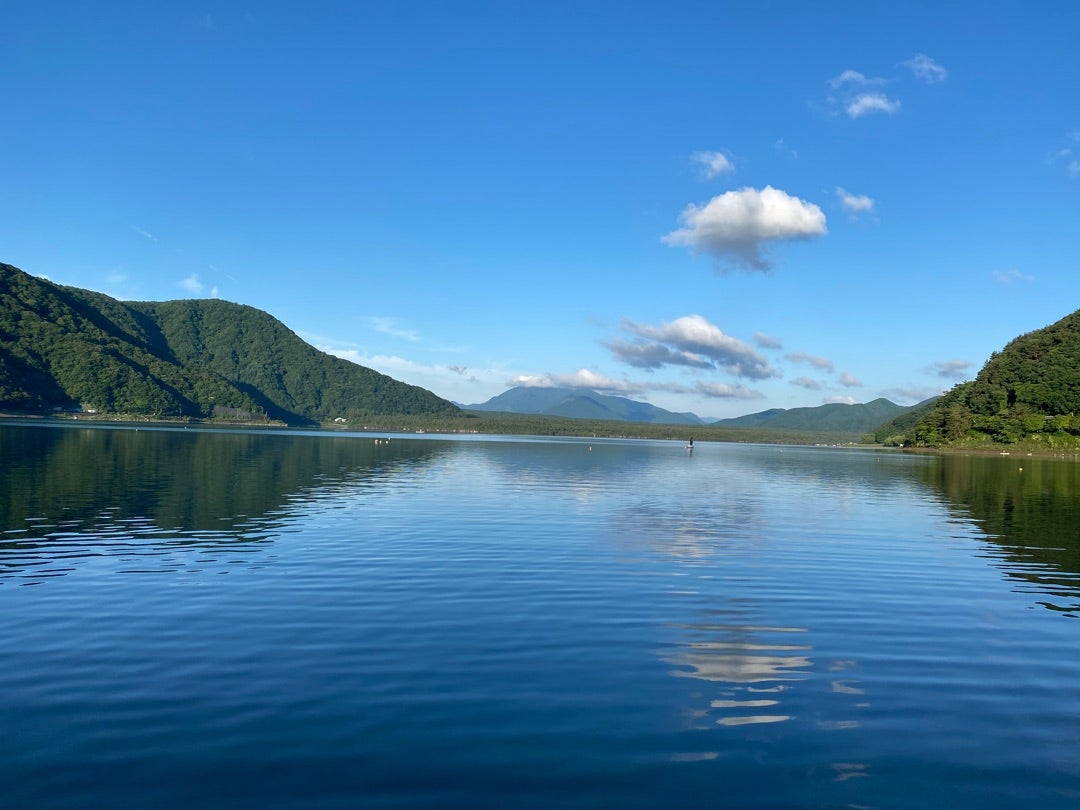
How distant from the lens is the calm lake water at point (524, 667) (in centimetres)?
1020

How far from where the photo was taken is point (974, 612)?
21594 millimetres

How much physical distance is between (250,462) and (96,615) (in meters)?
65.8

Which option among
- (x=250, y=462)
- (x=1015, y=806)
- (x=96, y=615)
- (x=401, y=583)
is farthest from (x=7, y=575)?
(x=250, y=462)

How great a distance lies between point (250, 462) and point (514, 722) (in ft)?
249

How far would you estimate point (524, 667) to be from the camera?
15297 millimetres

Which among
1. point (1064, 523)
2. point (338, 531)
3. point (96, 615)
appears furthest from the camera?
point (1064, 523)

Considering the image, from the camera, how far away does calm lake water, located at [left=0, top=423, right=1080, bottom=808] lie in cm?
1020

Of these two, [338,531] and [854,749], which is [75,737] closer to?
[854,749]

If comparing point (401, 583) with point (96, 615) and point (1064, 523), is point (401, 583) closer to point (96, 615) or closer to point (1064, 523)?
point (96, 615)

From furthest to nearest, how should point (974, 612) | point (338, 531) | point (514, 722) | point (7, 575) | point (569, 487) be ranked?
1. point (569, 487)
2. point (338, 531)
3. point (7, 575)
4. point (974, 612)
5. point (514, 722)

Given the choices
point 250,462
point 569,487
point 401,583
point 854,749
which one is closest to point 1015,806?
point 854,749

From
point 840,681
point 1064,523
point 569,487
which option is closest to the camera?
point 840,681

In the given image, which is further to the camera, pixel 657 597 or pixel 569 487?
pixel 569 487

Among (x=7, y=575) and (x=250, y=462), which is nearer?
(x=7, y=575)
